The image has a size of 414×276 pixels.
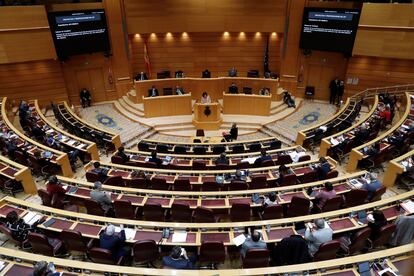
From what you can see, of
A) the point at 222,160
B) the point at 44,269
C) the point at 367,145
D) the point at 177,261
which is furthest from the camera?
the point at 367,145

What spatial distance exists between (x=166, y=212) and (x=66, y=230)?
95.9 inches

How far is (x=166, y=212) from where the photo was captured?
323 inches

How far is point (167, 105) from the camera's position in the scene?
17.0m

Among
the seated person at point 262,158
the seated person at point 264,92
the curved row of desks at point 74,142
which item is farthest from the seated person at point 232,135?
the curved row of desks at point 74,142

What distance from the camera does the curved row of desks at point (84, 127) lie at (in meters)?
13.4

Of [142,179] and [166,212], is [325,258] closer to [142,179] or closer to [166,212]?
[166,212]

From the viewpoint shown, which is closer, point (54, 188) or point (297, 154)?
point (54, 188)

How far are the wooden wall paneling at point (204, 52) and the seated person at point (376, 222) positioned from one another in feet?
49.0

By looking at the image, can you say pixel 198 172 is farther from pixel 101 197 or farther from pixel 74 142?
pixel 74 142

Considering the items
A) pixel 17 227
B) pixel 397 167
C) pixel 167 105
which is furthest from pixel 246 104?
pixel 17 227

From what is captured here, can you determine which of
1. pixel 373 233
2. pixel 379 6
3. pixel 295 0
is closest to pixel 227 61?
pixel 295 0

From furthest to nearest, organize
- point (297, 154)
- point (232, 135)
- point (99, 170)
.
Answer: point (232, 135), point (297, 154), point (99, 170)

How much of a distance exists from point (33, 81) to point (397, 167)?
695 inches

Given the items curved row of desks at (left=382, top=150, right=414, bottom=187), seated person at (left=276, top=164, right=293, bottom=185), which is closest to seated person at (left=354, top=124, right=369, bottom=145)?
curved row of desks at (left=382, top=150, right=414, bottom=187)
